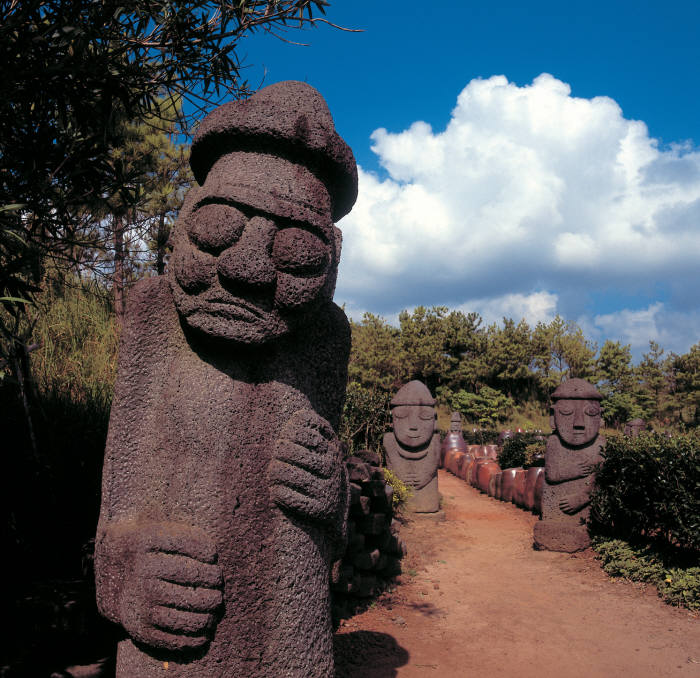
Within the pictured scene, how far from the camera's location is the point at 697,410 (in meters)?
24.9

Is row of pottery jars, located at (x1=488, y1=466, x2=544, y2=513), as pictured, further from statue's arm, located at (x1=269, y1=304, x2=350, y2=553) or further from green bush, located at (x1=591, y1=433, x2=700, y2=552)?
statue's arm, located at (x1=269, y1=304, x2=350, y2=553)

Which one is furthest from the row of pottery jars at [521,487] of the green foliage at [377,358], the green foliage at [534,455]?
the green foliage at [377,358]

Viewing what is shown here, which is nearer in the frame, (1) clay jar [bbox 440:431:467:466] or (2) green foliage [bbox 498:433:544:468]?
(2) green foliage [bbox 498:433:544:468]

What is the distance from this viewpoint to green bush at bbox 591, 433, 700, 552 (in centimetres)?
523

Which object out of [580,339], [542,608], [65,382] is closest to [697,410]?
[580,339]

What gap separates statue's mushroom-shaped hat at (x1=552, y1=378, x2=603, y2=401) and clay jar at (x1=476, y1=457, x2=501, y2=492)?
3921mm

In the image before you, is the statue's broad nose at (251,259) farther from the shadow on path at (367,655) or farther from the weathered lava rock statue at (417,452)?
the weathered lava rock statue at (417,452)

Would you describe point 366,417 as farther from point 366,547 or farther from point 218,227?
point 218,227

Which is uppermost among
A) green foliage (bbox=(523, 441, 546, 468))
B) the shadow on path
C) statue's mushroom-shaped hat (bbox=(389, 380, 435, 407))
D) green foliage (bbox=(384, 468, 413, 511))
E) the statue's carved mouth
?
the statue's carved mouth

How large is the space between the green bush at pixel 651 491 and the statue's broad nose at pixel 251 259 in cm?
533

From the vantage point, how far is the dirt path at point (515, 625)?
12.9 feet

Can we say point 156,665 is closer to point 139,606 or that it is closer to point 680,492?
point 139,606

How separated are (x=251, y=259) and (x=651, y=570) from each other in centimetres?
578

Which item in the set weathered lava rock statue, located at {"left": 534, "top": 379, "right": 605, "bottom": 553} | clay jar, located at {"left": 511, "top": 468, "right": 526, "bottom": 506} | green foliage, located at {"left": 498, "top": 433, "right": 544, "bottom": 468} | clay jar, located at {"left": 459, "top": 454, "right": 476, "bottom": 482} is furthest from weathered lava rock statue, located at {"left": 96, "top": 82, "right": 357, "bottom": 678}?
clay jar, located at {"left": 459, "top": 454, "right": 476, "bottom": 482}
